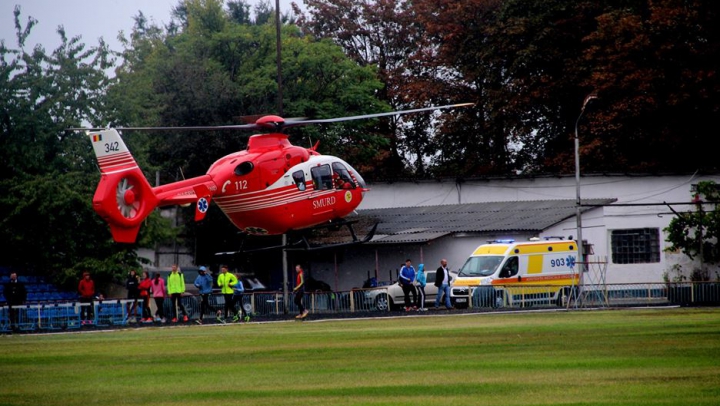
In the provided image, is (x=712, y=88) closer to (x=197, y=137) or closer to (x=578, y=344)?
(x=197, y=137)

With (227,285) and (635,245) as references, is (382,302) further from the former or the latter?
(635,245)

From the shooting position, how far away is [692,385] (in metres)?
14.9

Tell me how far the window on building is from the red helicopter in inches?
766

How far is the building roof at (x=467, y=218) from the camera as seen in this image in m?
53.3

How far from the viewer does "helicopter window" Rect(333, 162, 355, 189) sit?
36.5 m

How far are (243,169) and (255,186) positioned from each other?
25.2 inches

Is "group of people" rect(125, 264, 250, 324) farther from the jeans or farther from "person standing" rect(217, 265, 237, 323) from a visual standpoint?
the jeans

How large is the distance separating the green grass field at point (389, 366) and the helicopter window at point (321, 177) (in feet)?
22.1

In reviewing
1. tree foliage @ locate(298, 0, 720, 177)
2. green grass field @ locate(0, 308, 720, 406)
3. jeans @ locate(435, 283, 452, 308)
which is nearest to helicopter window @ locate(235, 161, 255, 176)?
green grass field @ locate(0, 308, 720, 406)

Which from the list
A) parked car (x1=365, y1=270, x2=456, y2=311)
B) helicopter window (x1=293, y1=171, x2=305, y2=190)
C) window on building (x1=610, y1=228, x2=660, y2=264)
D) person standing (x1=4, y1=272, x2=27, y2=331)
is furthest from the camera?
window on building (x1=610, y1=228, x2=660, y2=264)

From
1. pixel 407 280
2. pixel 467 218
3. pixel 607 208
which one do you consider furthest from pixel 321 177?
pixel 467 218

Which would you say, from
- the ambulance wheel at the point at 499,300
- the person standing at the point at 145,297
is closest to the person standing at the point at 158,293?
the person standing at the point at 145,297

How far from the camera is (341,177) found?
3662 centimetres

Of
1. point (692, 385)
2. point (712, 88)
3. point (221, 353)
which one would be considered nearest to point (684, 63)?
point (712, 88)
